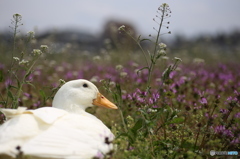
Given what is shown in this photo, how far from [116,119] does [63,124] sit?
2.10 metres

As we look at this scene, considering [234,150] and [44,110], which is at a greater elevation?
[44,110]

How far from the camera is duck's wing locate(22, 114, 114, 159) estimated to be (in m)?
2.11

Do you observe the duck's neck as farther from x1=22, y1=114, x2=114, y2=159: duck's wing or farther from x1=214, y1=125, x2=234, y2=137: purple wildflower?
x1=214, y1=125, x2=234, y2=137: purple wildflower

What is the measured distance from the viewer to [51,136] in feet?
7.25

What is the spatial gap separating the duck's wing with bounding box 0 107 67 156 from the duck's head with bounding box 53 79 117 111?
0.47 m

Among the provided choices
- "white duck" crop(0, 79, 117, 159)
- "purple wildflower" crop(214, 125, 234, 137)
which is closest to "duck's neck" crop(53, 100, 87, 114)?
"white duck" crop(0, 79, 117, 159)

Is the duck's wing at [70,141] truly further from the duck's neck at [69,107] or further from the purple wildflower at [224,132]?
the purple wildflower at [224,132]

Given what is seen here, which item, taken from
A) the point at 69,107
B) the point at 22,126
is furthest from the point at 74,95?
the point at 22,126

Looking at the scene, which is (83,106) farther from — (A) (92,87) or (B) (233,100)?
(B) (233,100)

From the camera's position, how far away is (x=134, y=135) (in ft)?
9.01

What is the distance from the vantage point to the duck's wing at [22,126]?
214cm

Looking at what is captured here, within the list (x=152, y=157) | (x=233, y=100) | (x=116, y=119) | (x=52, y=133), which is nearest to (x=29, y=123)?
(x=52, y=133)

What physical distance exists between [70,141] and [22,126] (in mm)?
377

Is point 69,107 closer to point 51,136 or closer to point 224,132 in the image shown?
point 51,136
